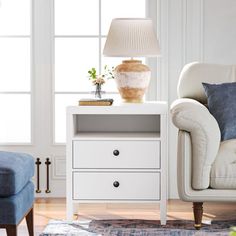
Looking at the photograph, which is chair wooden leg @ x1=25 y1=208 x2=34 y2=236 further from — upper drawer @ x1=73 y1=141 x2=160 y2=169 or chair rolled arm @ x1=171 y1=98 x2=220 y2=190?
chair rolled arm @ x1=171 y1=98 x2=220 y2=190

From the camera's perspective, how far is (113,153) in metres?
4.23

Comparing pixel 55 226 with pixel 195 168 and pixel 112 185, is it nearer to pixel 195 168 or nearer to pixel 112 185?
pixel 112 185

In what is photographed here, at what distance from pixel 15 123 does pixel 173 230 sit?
1563 mm

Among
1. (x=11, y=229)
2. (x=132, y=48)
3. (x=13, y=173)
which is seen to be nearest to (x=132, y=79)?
(x=132, y=48)

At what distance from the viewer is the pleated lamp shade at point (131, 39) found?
13.9 ft

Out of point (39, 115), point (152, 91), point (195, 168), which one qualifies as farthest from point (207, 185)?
point (39, 115)

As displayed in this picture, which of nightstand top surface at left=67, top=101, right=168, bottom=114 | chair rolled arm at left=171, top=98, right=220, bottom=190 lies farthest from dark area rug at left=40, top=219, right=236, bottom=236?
nightstand top surface at left=67, top=101, right=168, bottom=114

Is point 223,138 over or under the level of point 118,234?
over

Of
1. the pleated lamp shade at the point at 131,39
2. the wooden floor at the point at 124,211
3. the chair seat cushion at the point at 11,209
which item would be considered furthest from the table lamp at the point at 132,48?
the chair seat cushion at the point at 11,209

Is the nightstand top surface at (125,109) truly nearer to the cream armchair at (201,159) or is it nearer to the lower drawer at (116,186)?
the cream armchair at (201,159)

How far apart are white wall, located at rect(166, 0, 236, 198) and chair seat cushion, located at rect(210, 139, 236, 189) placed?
3.41 ft

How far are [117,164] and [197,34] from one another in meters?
1.24

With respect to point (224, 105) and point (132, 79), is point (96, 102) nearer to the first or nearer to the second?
point (132, 79)

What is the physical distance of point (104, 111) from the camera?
4234mm
